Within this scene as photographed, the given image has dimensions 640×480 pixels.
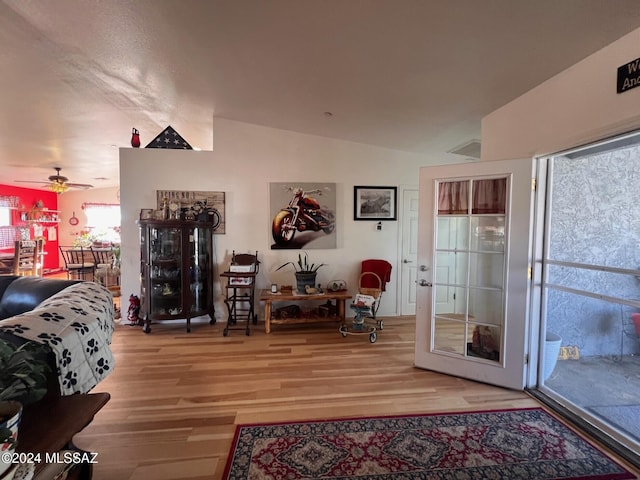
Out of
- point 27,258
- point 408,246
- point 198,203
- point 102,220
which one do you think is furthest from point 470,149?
point 102,220

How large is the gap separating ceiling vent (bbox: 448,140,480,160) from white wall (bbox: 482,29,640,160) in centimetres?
85

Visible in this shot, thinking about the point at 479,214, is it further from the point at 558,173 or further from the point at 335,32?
the point at 335,32

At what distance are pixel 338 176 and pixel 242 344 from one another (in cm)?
262

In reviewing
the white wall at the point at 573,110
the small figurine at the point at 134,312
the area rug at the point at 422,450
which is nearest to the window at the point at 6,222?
the small figurine at the point at 134,312

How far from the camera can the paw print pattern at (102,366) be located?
165 centimetres

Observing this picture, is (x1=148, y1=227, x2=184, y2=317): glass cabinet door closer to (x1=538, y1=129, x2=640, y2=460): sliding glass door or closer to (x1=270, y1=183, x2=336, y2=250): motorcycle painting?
(x1=270, y1=183, x2=336, y2=250): motorcycle painting

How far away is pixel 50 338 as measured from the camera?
56.5 inches

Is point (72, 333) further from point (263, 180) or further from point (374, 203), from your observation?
point (374, 203)

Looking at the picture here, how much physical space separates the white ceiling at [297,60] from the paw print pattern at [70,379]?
2267mm

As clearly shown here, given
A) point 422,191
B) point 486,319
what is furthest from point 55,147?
point 486,319

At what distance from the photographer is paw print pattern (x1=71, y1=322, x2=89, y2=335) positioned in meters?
1.60

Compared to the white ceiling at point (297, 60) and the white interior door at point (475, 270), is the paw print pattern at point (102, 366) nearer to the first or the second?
the white ceiling at point (297, 60)

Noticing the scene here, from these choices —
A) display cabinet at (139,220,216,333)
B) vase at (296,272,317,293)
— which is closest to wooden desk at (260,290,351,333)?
vase at (296,272,317,293)

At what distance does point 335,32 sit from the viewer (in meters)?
1.93
